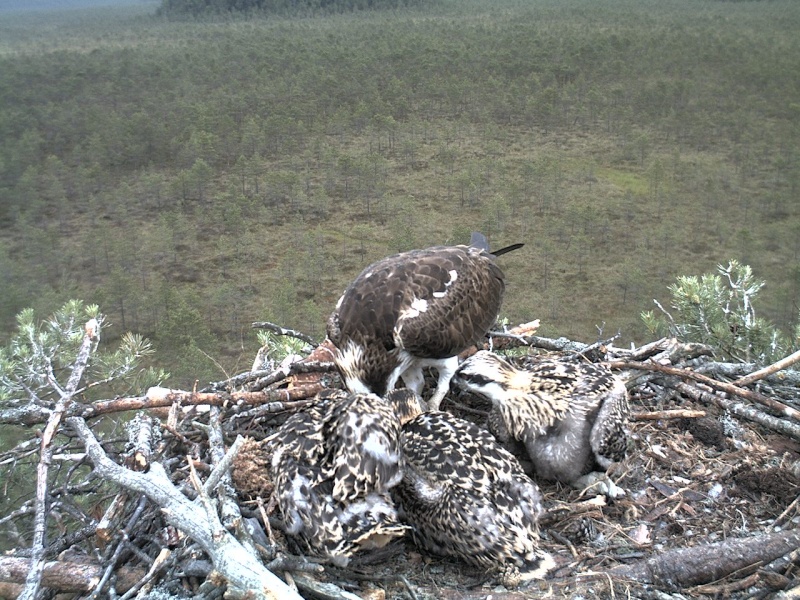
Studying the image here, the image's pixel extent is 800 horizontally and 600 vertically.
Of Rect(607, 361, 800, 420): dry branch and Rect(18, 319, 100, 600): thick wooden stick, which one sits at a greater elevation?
Rect(18, 319, 100, 600): thick wooden stick

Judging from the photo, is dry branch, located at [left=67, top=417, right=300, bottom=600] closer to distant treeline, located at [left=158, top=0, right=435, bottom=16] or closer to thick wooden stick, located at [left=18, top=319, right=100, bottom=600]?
thick wooden stick, located at [left=18, top=319, right=100, bottom=600]

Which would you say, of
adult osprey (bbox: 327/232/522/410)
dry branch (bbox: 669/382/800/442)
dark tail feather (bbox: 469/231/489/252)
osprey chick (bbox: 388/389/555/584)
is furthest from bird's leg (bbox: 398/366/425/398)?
dry branch (bbox: 669/382/800/442)

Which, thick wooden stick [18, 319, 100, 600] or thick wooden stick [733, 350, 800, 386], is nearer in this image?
thick wooden stick [18, 319, 100, 600]

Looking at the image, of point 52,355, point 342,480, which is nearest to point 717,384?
point 342,480

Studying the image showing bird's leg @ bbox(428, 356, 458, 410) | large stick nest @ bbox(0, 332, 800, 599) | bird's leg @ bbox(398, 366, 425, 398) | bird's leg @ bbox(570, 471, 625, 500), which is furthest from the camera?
bird's leg @ bbox(398, 366, 425, 398)

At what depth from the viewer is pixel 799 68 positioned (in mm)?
32844

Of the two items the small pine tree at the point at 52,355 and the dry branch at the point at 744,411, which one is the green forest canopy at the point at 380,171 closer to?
the dry branch at the point at 744,411

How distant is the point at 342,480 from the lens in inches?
126

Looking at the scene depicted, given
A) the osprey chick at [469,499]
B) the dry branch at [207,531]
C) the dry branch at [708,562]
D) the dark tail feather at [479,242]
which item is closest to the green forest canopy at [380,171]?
the dark tail feather at [479,242]

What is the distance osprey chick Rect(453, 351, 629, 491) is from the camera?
392 cm

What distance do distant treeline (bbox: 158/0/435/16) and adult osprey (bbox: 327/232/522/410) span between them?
2343 inches

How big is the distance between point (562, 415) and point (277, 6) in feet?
203

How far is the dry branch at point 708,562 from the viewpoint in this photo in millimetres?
3264

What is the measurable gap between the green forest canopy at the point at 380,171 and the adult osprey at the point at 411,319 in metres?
5.04
